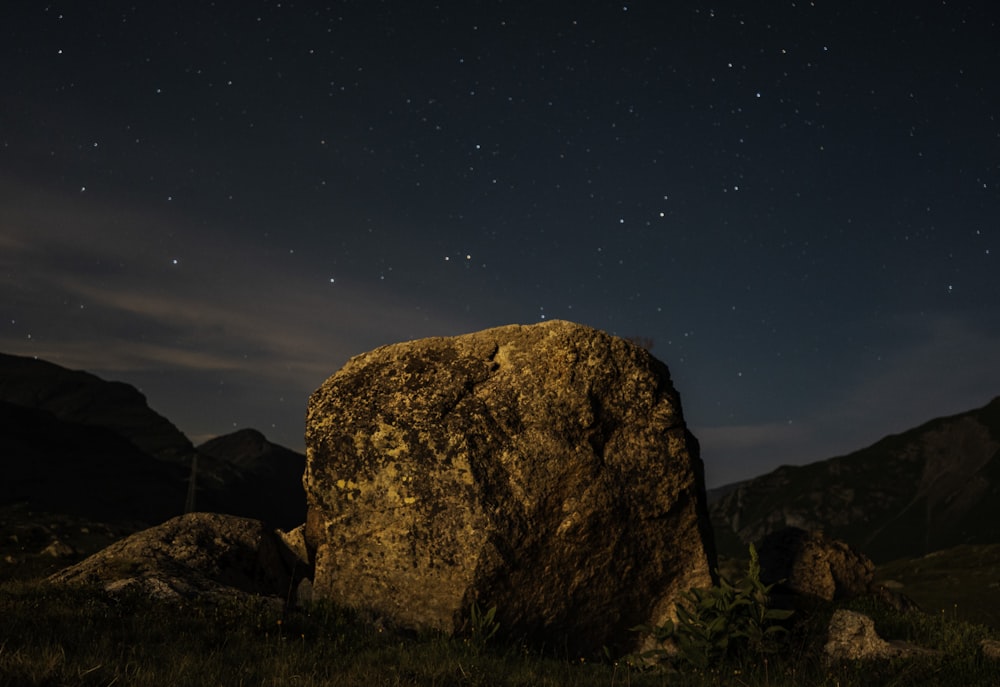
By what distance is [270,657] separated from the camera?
7000 millimetres

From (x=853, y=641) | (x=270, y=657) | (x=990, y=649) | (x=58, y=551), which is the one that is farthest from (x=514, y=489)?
(x=58, y=551)

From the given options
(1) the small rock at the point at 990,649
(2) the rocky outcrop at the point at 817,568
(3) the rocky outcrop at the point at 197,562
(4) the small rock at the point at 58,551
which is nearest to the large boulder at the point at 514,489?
(3) the rocky outcrop at the point at 197,562

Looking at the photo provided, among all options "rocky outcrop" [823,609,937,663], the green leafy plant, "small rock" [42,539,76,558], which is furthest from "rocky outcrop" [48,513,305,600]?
"small rock" [42,539,76,558]

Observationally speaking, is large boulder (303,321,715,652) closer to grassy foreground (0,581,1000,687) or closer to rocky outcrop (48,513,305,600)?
grassy foreground (0,581,1000,687)

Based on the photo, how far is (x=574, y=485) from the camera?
37.1 feet

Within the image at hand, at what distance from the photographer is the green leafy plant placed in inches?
376

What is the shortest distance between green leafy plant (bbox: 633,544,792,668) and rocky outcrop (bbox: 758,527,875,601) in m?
6.44

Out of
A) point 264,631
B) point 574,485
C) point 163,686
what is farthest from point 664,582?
point 163,686

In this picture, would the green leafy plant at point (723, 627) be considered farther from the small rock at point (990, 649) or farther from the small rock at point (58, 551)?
the small rock at point (58, 551)

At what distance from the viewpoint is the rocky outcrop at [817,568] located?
53.2 feet

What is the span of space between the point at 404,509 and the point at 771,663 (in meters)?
5.83

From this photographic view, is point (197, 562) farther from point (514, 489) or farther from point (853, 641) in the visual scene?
point (853, 641)

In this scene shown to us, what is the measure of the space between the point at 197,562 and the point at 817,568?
541 inches

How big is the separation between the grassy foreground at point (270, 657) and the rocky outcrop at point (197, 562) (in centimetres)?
77
